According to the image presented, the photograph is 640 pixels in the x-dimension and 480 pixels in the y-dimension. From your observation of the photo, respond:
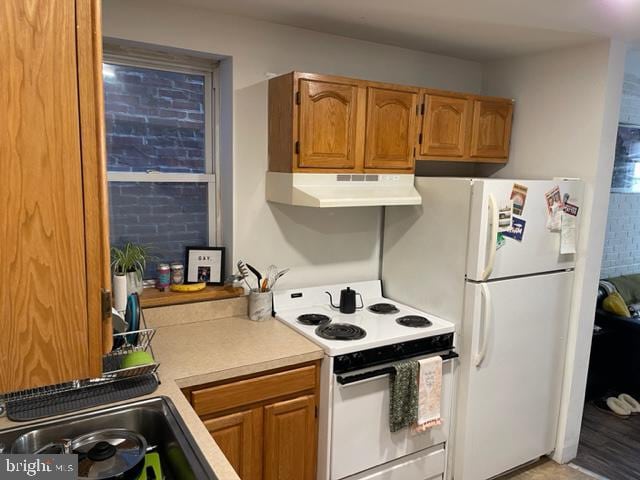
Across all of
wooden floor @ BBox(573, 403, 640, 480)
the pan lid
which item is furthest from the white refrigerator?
the pan lid

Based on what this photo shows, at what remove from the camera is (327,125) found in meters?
2.36

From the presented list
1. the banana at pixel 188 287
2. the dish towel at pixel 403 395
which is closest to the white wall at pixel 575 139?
the dish towel at pixel 403 395

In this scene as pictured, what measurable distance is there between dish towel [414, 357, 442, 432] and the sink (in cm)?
126

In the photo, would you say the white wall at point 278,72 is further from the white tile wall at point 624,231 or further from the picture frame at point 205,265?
the white tile wall at point 624,231

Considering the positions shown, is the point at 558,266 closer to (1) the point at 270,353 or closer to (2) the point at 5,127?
(1) the point at 270,353

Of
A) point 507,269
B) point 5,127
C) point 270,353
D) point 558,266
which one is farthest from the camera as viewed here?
point 558,266

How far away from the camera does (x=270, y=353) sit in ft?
6.87

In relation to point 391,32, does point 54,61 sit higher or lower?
lower

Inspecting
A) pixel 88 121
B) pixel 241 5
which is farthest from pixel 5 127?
pixel 241 5

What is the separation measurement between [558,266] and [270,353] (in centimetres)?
166

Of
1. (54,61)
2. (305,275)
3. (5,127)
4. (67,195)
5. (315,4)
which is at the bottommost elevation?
(305,275)

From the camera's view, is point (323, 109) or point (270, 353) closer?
point (270, 353)

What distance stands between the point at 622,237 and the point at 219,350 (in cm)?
373

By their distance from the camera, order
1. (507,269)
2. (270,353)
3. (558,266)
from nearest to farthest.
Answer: (270,353)
(507,269)
(558,266)
